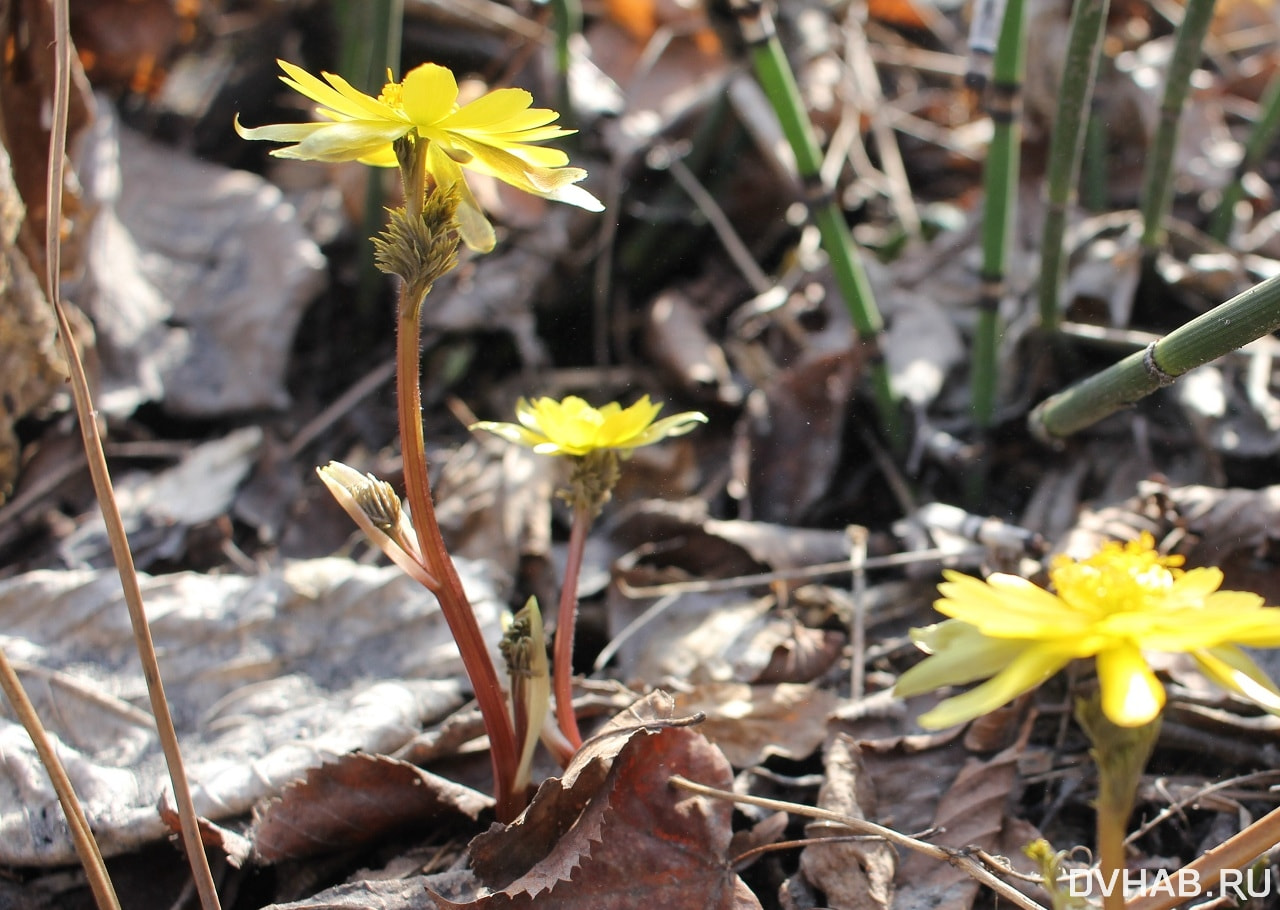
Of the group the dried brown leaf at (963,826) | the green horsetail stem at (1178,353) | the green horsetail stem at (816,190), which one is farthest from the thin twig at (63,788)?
the green horsetail stem at (816,190)

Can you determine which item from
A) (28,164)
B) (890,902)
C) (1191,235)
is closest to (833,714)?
(890,902)

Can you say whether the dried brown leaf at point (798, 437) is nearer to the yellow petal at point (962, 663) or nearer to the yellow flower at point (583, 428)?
the yellow flower at point (583, 428)

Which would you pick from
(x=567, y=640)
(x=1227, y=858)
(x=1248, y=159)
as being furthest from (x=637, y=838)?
(x=1248, y=159)

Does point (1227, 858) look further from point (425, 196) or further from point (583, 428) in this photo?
point (425, 196)

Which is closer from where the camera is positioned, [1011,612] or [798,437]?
[1011,612]

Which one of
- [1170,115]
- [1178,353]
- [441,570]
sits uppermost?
[1170,115]

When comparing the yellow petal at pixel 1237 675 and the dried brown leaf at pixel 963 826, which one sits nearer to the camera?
the yellow petal at pixel 1237 675

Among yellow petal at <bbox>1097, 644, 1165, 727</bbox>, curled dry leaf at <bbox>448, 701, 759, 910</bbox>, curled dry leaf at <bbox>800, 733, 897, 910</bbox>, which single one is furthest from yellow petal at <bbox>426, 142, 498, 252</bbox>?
curled dry leaf at <bbox>800, 733, 897, 910</bbox>
